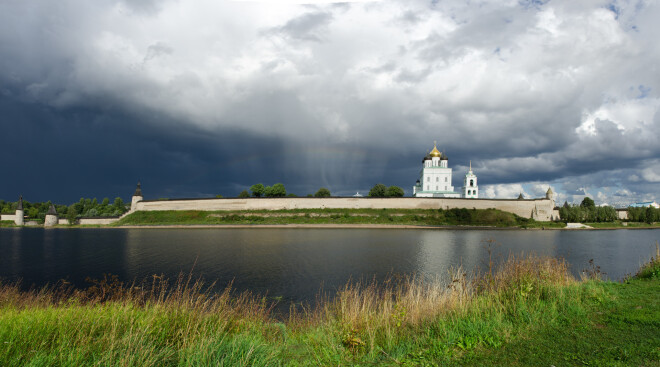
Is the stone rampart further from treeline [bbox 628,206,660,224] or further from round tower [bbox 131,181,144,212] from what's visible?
treeline [bbox 628,206,660,224]

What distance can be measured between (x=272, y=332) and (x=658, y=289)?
393 inches

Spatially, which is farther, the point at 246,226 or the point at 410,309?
the point at 246,226

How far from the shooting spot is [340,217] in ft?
238

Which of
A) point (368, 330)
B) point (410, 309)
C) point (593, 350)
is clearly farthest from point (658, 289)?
point (368, 330)

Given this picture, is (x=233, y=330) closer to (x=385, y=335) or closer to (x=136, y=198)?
(x=385, y=335)

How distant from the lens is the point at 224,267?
19.8m

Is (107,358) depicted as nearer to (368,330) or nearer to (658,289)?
(368,330)

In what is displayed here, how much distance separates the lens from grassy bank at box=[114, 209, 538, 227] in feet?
229

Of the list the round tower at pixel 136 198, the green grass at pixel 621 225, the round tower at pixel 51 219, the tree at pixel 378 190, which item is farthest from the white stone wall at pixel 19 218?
the green grass at pixel 621 225

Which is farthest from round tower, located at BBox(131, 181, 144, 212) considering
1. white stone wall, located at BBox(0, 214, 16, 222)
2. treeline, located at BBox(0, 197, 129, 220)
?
white stone wall, located at BBox(0, 214, 16, 222)

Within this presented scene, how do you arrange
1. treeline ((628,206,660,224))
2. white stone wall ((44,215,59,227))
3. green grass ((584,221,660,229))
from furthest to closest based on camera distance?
treeline ((628,206,660,224)) < white stone wall ((44,215,59,227)) < green grass ((584,221,660,229))

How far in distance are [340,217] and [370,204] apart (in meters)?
8.57

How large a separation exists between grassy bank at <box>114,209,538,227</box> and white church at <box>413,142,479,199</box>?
71.2ft

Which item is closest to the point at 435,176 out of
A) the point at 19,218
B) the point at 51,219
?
the point at 51,219
